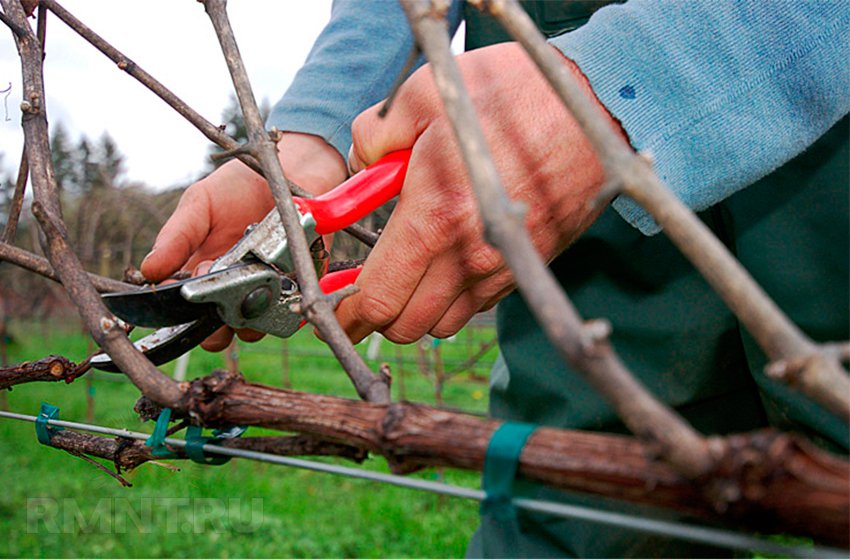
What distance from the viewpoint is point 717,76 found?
46.6 inches

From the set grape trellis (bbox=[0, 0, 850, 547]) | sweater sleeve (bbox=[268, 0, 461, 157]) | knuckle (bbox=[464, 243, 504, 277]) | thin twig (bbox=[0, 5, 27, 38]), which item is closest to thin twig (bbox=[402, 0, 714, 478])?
grape trellis (bbox=[0, 0, 850, 547])

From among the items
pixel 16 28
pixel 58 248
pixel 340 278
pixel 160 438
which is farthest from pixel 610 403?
pixel 16 28

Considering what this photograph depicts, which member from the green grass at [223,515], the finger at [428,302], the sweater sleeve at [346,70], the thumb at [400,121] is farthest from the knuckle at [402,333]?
the green grass at [223,515]

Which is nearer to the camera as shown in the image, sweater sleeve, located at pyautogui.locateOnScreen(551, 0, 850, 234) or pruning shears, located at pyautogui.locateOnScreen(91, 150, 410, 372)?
sweater sleeve, located at pyautogui.locateOnScreen(551, 0, 850, 234)

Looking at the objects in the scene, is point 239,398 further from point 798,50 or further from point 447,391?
point 447,391

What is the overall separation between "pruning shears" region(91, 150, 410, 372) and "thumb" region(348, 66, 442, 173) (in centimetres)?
3

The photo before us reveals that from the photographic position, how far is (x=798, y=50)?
117 centimetres

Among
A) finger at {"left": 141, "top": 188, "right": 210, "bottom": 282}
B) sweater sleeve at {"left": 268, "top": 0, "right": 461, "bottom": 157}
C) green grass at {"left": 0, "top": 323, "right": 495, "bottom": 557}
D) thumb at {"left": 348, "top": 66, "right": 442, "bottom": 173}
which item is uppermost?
sweater sleeve at {"left": 268, "top": 0, "right": 461, "bottom": 157}

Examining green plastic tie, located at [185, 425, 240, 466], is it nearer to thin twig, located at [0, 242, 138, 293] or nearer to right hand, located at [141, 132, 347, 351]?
thin twig, located at [0, 242, 138, 293]

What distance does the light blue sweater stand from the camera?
3.86ft

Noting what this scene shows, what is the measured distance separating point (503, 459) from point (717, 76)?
32.4 inches

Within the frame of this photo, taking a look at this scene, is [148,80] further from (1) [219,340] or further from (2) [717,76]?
(2) [717,76]

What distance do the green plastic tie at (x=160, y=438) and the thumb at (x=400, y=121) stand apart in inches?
23.2

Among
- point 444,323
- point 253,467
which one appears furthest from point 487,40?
point 253,467
